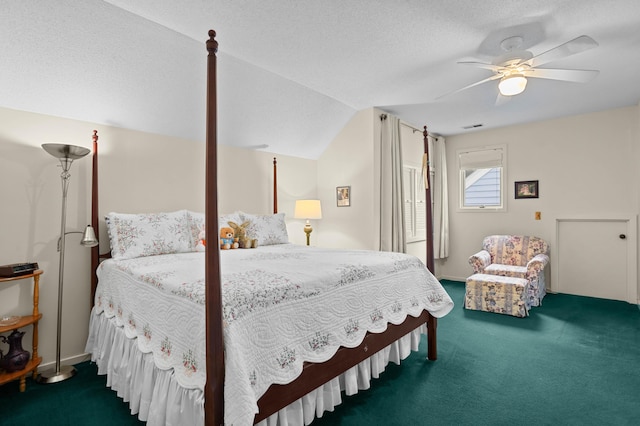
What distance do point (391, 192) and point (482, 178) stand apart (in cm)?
206

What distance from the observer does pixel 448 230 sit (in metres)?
5.53

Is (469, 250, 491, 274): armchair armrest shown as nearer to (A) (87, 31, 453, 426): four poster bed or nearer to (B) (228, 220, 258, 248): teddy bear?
(A) (87, 31, 453, 426): four poster bed

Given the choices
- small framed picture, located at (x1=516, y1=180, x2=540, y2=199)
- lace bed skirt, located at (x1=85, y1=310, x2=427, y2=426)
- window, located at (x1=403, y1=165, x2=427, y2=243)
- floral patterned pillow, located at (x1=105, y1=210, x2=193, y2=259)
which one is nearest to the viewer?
lace bed skirt, located at (x1=85, y1=310, x2=427, y2=426)

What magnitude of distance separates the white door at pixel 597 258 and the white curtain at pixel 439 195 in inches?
60.3

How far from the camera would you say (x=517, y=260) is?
179 inches

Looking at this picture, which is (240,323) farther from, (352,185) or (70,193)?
(352,185)

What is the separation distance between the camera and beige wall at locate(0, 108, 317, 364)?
2.37 meters

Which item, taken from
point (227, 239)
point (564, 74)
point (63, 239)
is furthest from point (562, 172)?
point (63, 239)

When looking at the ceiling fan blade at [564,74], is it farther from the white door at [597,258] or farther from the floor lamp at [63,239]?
the floor lamp at [63,239]

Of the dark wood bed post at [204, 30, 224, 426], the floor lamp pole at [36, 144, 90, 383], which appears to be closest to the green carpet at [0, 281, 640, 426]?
the floor lamp pole at [36, 144, 90, 383]

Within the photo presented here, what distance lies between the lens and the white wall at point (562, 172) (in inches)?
163

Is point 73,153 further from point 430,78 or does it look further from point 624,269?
point 624,269

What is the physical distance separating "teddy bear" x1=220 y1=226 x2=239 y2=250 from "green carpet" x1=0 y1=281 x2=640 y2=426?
138 centimetres

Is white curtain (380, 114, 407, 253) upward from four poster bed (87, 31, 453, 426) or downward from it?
upward
